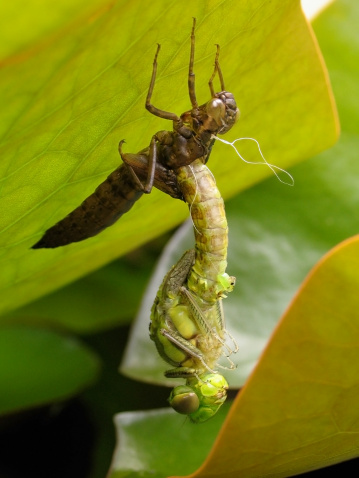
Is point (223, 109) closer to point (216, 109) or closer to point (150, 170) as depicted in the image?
point (216, 109)

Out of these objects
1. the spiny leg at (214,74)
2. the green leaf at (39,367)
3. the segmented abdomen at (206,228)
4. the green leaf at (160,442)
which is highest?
the spiny leg at (214,74)

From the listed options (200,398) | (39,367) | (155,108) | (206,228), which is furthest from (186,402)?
(155,108)

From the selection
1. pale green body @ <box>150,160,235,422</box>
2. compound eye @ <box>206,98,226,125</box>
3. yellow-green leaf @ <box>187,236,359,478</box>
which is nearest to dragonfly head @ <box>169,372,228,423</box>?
pale green body @ <box>150,160,235,422</box>

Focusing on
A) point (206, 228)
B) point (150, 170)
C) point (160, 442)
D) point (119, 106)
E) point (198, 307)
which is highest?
point (119, 106)

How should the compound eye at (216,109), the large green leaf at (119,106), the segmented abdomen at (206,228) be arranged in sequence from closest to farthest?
the large green leaf at (119,106)
the compound eye at (216,109)
the segmented abdomen at (206,228)

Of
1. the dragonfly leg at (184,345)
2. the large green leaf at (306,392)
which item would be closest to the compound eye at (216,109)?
the large green leaf at (306,392)

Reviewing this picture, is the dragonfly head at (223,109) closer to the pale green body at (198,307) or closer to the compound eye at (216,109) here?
the compound eye at (216,109)

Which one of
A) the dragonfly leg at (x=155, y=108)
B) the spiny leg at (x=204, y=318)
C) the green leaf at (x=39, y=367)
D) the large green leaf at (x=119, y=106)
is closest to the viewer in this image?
the large green leaf at (x=119, y=106)

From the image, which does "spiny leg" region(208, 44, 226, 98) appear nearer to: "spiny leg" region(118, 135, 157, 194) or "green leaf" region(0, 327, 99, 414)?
"spiny leg" region(118, 135, 157, 194)
